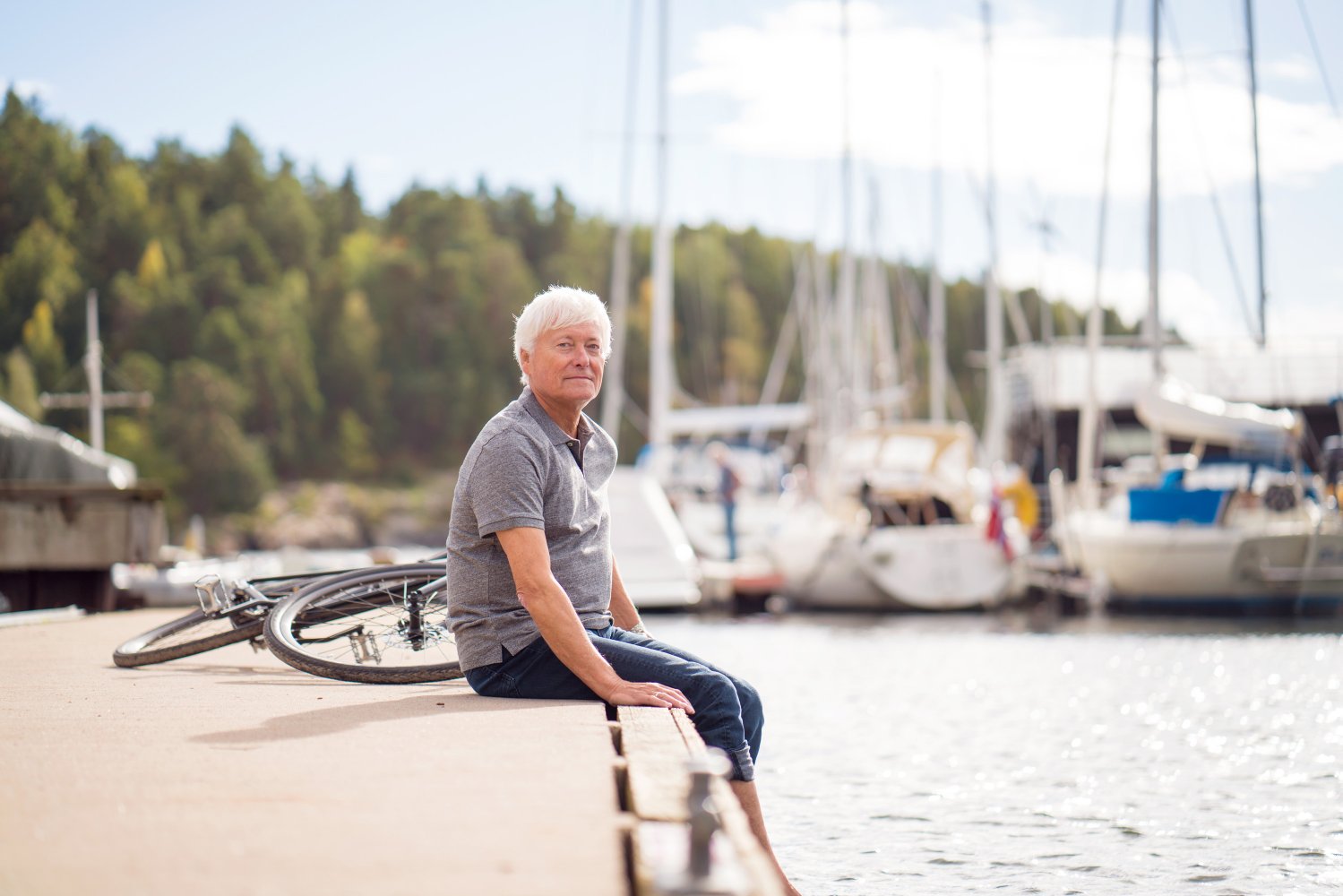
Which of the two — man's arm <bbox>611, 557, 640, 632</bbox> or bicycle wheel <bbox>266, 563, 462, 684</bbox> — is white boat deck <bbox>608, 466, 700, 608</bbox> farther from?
man's arm <bbox>611, 557, 640, 632</bbox>

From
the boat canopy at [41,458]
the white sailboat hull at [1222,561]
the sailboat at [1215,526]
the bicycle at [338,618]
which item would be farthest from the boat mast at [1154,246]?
the bicycle at [338,618]

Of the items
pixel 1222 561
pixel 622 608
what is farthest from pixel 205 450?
pixel 622 608

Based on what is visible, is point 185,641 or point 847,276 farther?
point 847,276

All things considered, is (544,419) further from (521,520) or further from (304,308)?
(304,308)

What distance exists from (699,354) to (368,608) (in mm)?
125408

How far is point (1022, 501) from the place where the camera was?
32844 millimetres

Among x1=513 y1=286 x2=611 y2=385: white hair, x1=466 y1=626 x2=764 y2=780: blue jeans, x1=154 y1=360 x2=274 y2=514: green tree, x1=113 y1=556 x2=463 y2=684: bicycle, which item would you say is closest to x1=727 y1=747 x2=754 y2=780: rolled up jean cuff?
x1=466 y1=626 x2=764 y2=780: blue jeans

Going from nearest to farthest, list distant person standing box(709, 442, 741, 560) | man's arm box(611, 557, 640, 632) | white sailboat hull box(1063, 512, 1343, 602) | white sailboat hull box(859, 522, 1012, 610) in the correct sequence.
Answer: man's arm box(611, 557, 640, 632)
white sailboat hull box(1063, 512, 1343, 602)
white sailboat hull box(859, 522, 1012, 610)
distant person standing box(709, 442, 741, 560)

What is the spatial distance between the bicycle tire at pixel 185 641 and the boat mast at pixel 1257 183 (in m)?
21.8

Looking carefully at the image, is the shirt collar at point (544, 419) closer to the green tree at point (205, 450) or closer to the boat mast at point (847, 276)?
the boat mast at point (847, 276)

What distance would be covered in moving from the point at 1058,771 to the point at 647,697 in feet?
17.0

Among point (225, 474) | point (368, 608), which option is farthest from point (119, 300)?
point (368, 608)

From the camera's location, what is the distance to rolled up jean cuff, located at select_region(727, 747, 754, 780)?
493cm

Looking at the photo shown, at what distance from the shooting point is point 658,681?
16.6 ft
